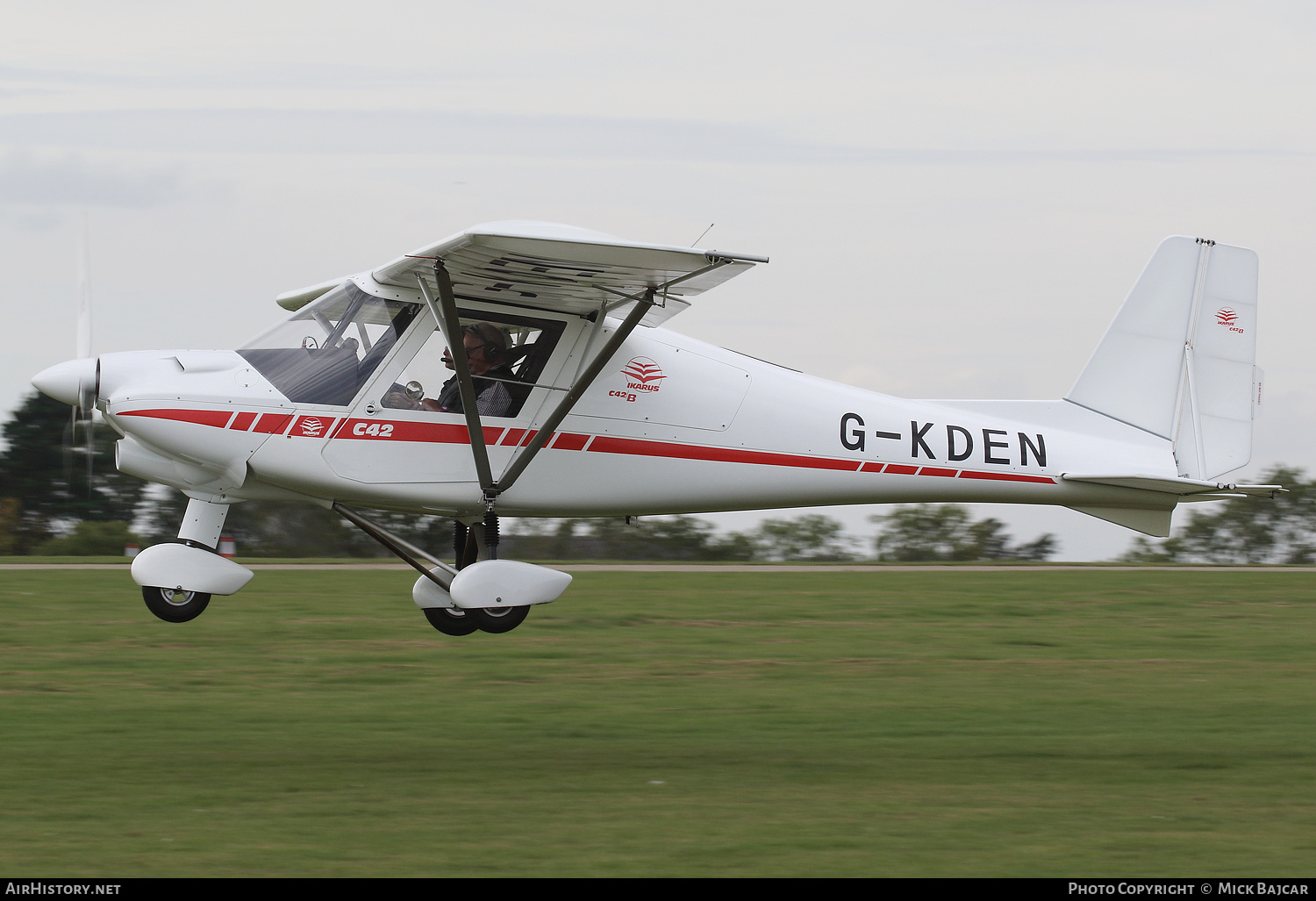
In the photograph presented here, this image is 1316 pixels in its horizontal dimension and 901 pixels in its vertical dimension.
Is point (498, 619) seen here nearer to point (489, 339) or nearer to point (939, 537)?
point (489, 339)

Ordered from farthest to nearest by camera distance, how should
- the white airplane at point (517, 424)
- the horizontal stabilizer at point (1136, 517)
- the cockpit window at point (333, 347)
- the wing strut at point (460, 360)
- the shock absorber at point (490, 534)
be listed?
1. the horizontal stabilizer at point (1136, 517)
2. the shock absorber at point (490, 534)
3. the cockpit window at point (333, 347)
4. the white airplane at point (517, 424)
5. the wing strut at point (460, 360)

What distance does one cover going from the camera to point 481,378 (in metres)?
9.93

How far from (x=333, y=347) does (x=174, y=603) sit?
2.10m

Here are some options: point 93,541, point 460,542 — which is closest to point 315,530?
point 93,541

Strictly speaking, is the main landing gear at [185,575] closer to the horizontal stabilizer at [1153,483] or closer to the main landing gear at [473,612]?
the main landing gear at [473,612]

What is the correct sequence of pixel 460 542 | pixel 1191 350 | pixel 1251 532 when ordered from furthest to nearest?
pixel 1251 532 < pixel 1191 350 < pixel 460 542

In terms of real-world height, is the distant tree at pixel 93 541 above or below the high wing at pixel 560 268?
below

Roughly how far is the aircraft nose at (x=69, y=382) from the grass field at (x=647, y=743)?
2.44m

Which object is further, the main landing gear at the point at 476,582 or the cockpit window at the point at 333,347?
the cockpit window at the point at 333,347

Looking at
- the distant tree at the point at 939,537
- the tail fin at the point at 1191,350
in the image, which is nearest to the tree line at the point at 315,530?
the distant tree at the point at 939,537

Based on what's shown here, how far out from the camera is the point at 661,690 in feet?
39.9

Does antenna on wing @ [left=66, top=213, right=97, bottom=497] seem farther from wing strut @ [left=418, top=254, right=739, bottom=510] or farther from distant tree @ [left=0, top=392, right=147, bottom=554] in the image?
distant tree @ [left=0, top=392, right=147, bottom=554]

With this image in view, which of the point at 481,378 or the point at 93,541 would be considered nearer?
the point at 481,378

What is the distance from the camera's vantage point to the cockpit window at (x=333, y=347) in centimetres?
970
